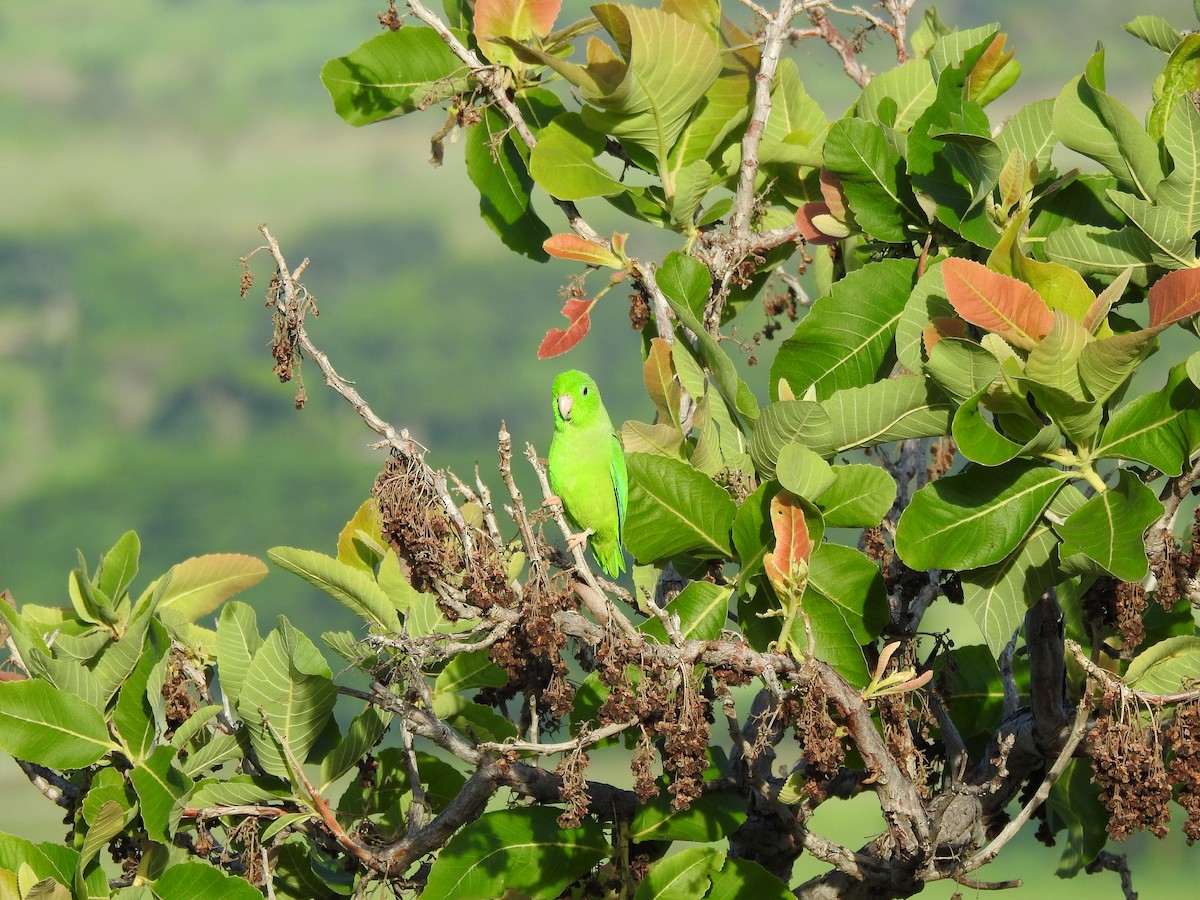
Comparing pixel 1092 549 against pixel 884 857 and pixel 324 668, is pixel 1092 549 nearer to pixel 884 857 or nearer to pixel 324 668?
pixel 884 857

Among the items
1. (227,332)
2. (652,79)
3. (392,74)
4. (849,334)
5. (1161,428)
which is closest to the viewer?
(1161,428)

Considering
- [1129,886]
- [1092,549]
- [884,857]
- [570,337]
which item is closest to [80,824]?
[570,337]

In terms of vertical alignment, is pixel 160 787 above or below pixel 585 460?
below

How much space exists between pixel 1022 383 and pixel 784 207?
1.59 metres

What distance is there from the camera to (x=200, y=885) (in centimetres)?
275

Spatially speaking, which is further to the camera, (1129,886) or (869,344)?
(1129,886)

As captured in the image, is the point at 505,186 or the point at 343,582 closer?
the point at 343,582

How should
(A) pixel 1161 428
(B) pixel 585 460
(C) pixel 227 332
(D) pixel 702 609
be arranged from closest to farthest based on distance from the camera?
1. (A) pixel 1161 428
2. (D) pixel 702 609
3. (B) pixel 585 460
4. (C) pixel 227 332

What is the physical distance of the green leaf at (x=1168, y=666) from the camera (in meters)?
2.70

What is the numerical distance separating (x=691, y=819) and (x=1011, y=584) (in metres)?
0.98

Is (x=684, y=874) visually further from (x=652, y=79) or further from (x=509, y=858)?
(x=652, y=79)

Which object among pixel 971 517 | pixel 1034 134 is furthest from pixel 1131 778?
pixel 1034 134

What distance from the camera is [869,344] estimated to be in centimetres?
287

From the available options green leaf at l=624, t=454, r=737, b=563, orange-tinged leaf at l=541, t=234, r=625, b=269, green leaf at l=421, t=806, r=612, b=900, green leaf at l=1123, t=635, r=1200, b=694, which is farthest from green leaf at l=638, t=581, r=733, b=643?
orange-tinged leaf at l=541, t=234, r=625, b=269
